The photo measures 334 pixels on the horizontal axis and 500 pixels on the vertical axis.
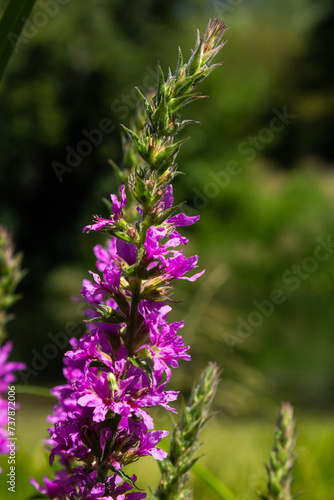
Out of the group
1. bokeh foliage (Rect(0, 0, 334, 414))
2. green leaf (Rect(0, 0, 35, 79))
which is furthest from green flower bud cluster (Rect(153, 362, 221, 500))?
bokeh foliage (Rect(0, 0, 334, 414))

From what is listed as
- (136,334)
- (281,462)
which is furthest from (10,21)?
(281,462)

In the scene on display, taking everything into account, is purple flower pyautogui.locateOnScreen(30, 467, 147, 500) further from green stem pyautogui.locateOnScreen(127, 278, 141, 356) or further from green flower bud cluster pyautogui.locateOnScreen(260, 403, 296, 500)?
green flower bud cluster pyautogui.locateOnScreen(260, 403, 296, 500)

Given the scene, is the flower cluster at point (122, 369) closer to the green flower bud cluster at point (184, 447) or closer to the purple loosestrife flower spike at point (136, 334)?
the purple loosestrife flower spike at point (136, 334)

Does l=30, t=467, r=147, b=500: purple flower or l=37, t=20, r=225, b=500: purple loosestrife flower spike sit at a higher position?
l=37, t=20, r=225, b=500: purple loosestrife flower spike

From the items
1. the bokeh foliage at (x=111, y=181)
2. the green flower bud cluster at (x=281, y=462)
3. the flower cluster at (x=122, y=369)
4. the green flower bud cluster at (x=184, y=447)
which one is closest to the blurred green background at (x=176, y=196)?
the bokeh foliage at (x=111, y=181)

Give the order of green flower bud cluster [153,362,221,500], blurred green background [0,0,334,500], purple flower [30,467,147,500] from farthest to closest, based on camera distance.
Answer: blurred green background [0,0,334,500]
green flower bud cluster [153,362,221,500]
purple flower [30,467,147,500]

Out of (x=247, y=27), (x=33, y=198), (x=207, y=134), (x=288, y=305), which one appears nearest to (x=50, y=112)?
(x=33, y=198)

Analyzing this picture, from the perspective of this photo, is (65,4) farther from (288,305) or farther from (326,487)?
(326,487)
